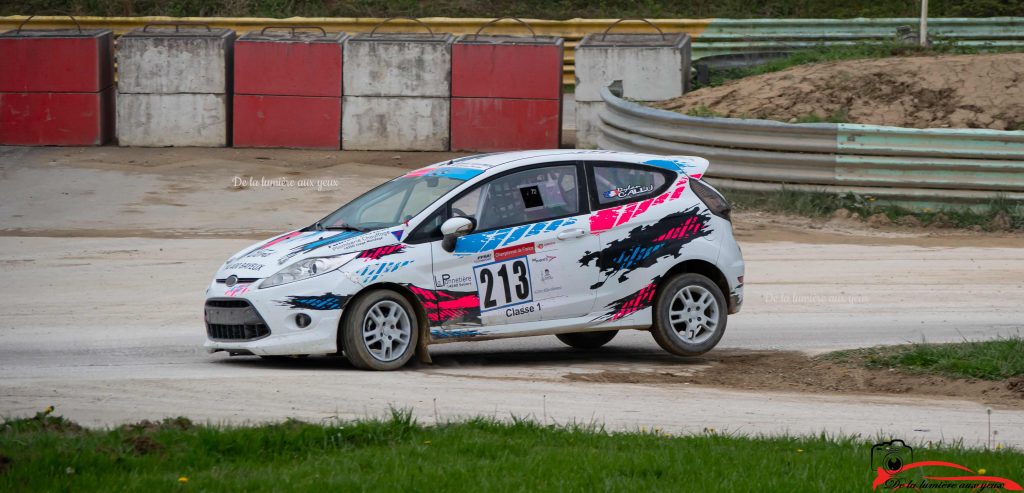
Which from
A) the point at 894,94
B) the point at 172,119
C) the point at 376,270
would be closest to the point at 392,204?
the point at 376,270

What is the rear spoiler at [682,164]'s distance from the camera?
33.9 ft

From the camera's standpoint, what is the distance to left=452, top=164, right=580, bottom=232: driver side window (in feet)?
31.7

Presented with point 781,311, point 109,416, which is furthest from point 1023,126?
point 109,416

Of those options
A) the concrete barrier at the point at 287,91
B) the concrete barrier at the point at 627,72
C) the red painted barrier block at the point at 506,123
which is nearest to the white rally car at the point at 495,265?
the concrete barrier at the point at 627,72

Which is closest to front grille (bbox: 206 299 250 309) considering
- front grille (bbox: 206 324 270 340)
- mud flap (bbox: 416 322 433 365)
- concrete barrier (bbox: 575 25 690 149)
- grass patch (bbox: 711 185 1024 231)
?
front grille (bbox: 206 324 270 340)

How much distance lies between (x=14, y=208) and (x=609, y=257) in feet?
35.6

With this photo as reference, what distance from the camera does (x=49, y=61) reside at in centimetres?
2214

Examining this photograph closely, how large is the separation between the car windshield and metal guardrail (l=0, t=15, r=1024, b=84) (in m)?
16.0

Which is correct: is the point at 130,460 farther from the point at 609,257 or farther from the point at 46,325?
the point at 46,325

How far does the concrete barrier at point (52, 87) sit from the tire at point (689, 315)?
14842mm

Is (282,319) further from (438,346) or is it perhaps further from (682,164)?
(682,164)

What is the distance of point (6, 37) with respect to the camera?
22.2m

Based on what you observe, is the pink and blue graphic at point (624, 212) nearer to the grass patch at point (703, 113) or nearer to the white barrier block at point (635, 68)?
the grass patch at point (703, 113)

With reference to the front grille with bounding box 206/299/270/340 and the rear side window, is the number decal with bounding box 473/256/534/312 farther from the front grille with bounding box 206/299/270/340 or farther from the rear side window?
the front grille with bounding box 206/299/270/340
